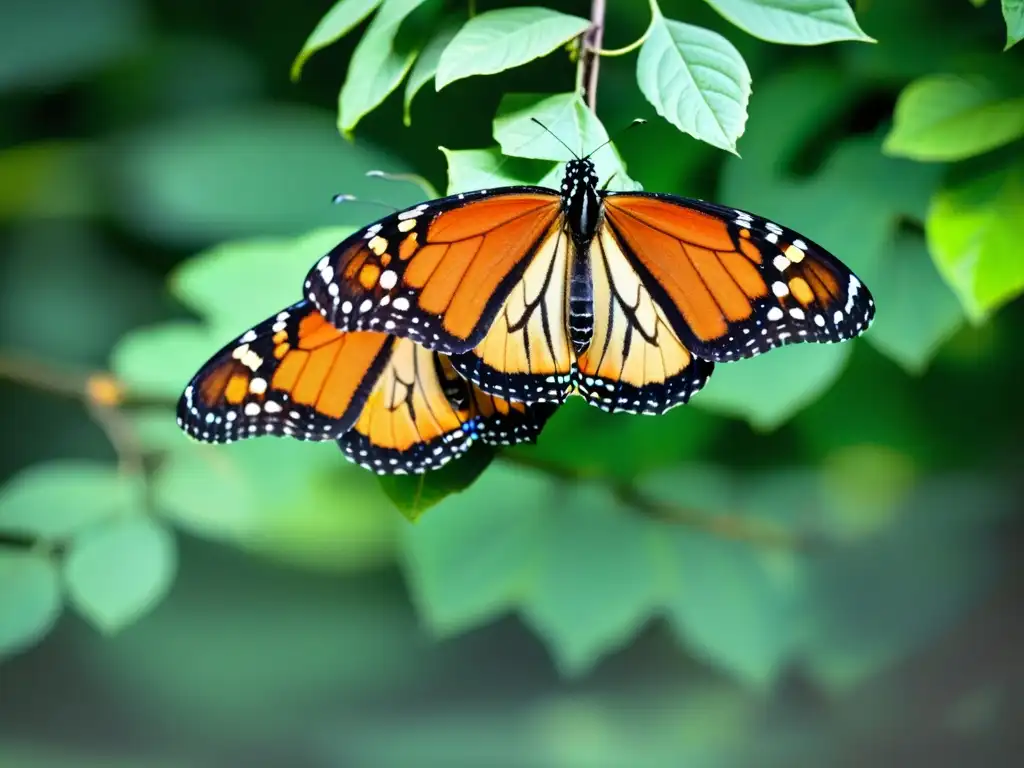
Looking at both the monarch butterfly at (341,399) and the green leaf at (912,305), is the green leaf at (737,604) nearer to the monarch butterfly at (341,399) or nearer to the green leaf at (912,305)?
the green leaf at (912,305)

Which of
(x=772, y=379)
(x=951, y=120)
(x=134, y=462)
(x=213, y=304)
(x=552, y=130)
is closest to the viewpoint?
(x=552, y=130)

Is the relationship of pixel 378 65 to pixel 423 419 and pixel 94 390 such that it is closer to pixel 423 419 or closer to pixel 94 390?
pixel 423 419

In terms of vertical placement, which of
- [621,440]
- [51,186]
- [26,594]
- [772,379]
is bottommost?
[26,594]

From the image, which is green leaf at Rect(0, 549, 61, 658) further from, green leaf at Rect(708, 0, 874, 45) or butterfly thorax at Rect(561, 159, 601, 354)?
green leaf at Rect(708, 0, 874, 45)

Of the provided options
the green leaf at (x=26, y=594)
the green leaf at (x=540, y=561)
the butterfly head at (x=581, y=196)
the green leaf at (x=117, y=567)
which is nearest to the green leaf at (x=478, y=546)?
the green leaf at (x=540, y=561)

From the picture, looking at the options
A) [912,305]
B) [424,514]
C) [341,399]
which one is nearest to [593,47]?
[341,399]

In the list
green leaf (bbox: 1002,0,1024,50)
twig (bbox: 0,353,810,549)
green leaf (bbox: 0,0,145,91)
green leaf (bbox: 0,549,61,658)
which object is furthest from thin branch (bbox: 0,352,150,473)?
green leaf (bbox: 1002,0,1024,50)

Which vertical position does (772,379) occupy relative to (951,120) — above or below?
below
